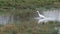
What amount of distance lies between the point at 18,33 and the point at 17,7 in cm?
1103

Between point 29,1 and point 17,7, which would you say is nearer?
point 17,7

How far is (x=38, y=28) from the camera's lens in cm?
1223

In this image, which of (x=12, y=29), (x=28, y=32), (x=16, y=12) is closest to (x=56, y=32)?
(x=28, y=32)

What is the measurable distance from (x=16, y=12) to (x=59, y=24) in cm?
591

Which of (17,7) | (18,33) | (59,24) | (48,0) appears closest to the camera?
(18,33)

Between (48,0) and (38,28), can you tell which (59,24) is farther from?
(48,0)

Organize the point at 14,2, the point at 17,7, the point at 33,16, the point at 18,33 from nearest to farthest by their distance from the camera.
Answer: the point at 18,33 → the point at 33,16 → the point at 17,7 → the point at 14,2

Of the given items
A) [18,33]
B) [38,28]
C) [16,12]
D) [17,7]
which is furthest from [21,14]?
[18,33]

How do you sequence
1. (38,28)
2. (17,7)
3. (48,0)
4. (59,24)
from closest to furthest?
(38,28) < (59,24) < (17,7) < (48,0)

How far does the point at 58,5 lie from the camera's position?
23.8 m

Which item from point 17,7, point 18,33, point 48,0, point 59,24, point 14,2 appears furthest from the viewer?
point 48,0

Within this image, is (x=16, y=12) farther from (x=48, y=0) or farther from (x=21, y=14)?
(x=48, y=0)

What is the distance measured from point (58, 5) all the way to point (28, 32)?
1280 centimetres

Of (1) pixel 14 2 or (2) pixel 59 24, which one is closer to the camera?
(2) pixel 59 24
